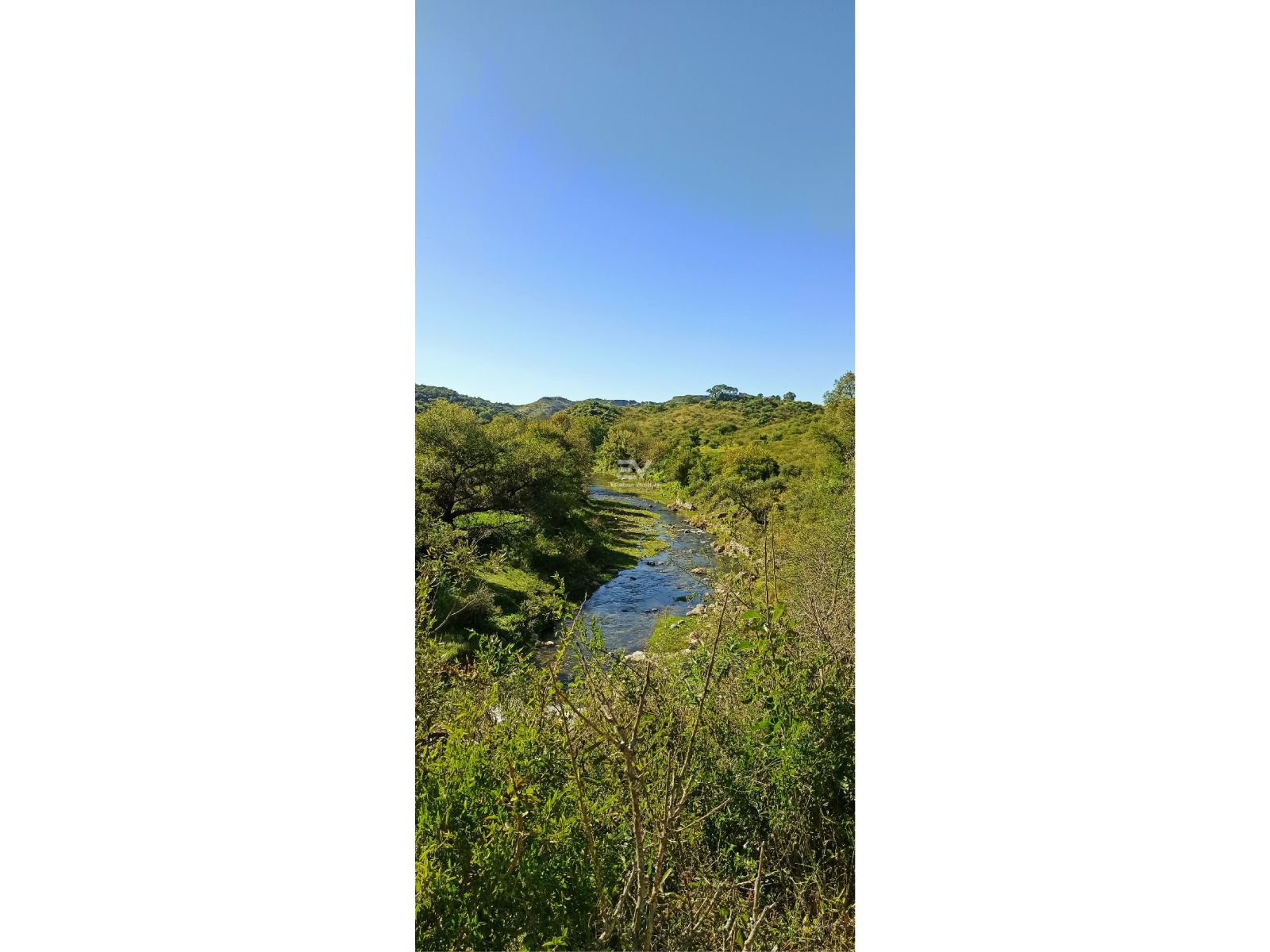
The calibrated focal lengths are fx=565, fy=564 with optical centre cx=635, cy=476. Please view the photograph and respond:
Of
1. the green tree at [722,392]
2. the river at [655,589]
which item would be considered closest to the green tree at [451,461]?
the river at [655,589]

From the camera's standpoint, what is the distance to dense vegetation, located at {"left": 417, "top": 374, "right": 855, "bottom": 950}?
4.86 feet

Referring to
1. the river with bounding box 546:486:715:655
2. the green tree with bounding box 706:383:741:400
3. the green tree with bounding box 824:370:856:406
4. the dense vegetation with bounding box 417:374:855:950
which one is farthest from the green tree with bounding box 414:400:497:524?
the green tree with bounding box 824:370:856:406

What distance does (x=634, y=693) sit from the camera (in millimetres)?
1817

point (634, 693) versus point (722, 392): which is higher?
point (722, 392)

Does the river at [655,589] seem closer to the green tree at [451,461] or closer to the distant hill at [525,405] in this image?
the distant hill at [525,405]

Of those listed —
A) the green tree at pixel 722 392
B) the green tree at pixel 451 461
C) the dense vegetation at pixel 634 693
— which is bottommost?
the dense vegetation at pixel 634 693

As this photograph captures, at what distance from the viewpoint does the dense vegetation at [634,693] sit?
1.48 meters

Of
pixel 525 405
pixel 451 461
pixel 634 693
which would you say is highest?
pixel 525 405

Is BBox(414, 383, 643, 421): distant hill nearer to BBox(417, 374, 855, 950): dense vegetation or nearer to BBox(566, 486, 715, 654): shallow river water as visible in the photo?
BBox(417, 374, 855, 950): dense vegetation

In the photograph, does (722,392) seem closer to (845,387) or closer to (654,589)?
(845,387)

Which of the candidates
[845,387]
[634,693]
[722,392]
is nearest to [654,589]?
[634,693]

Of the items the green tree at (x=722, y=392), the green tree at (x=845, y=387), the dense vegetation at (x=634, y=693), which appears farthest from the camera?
the green tree at (x=722, y=392)
